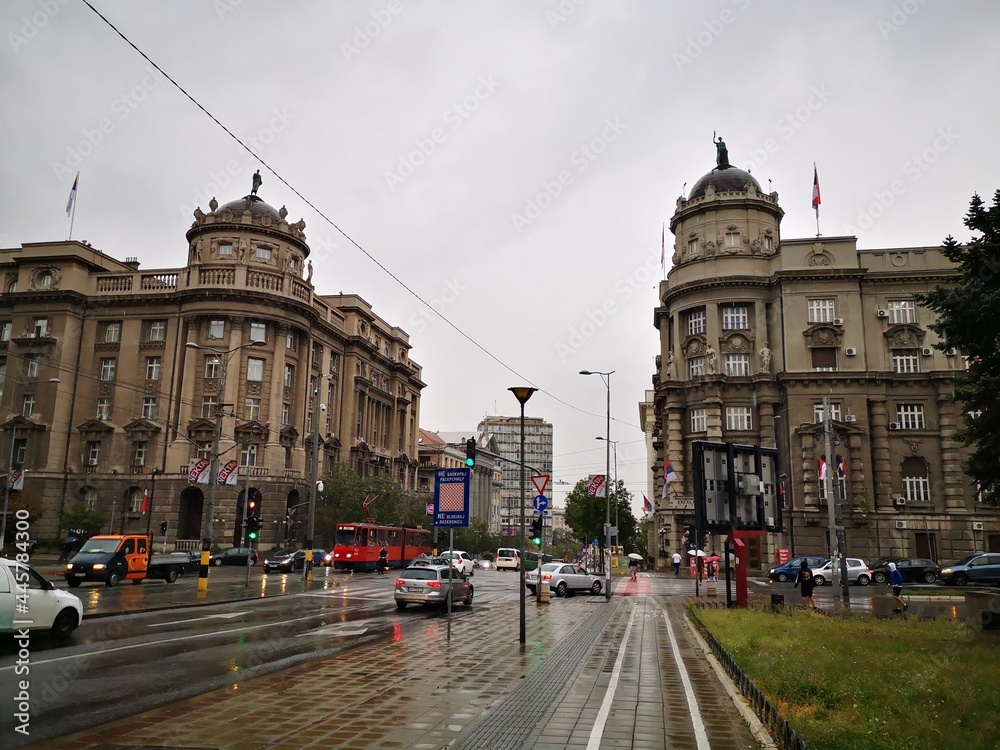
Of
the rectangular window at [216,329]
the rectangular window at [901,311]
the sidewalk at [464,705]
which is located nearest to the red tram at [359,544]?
the rectangular window at [216,329]

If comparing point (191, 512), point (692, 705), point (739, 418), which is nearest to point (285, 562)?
point (191, 512)

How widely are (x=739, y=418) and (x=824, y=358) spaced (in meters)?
7.75

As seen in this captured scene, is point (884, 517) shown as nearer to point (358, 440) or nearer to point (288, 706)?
point (358, 440)

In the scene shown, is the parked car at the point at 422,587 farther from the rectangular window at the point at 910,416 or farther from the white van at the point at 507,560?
the rectangular window at the point at 910,416

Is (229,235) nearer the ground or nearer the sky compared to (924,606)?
nearer the sky

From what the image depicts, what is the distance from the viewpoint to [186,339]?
57.2m

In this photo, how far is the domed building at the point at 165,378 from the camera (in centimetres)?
5556

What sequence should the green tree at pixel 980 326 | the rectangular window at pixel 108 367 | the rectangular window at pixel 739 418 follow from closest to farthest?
the green tree at pixel 980 326, the rectangular window at pixel 739 418, the rectangular window at pixel 108 367

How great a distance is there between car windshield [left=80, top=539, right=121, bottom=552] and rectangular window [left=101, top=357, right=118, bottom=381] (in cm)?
3352

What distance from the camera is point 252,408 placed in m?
56.9

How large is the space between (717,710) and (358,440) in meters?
64.1

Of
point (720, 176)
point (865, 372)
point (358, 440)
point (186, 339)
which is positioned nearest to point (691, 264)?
point (720, 176)

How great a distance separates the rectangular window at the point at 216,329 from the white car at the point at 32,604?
44.5 m

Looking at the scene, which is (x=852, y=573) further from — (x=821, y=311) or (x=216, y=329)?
(x=216, y=329)
